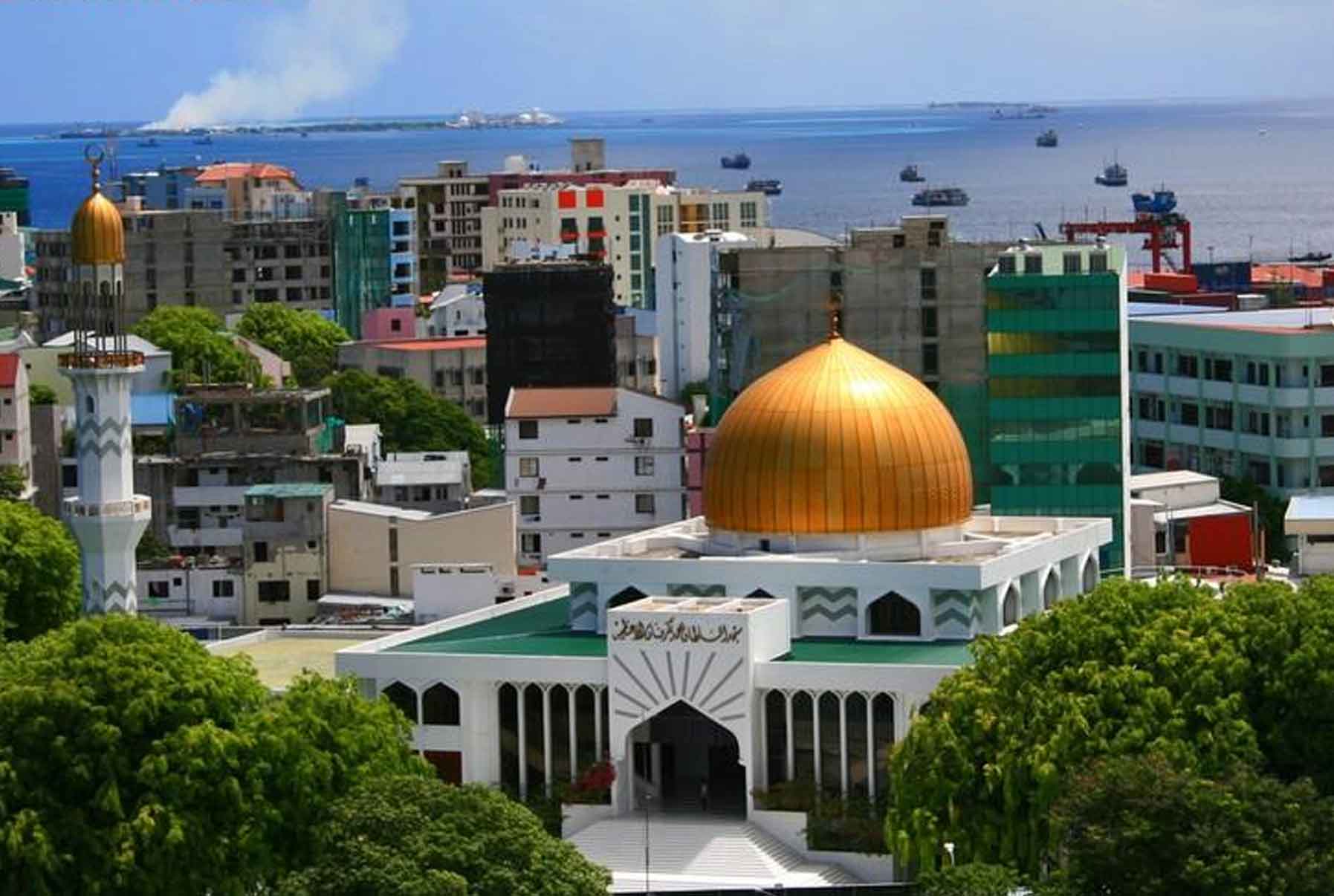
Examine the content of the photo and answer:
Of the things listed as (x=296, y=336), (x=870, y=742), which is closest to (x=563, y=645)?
(x=870, y=742)

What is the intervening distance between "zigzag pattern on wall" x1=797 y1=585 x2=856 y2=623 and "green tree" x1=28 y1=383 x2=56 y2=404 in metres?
44.9

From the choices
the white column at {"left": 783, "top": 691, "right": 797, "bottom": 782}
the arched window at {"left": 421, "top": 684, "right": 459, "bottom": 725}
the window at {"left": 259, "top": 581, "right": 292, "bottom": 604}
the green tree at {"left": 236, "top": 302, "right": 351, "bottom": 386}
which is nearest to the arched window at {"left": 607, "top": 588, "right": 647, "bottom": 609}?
the arched window at {"left": 421, "top": 684, "right": 459, "bottom": 725}

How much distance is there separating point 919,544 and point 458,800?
16.1 metres

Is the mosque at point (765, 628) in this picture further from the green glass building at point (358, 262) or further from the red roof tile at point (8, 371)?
the green glass building at point (358, 262)

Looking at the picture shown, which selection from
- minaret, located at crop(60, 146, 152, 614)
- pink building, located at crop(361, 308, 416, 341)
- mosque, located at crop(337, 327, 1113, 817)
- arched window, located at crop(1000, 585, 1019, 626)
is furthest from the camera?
pink building, located at crop(361, 308, 416, 341)

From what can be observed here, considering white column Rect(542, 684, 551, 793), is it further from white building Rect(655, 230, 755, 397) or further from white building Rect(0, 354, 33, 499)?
white building Rect(655, 230, 755, 397)

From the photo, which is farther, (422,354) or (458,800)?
(422,354)

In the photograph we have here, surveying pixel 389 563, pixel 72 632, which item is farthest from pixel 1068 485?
pixel 72 632

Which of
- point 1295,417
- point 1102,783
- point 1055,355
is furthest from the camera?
point 1295,417

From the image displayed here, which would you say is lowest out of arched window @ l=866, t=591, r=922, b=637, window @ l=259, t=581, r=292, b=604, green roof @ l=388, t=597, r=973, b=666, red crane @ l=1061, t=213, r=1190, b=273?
A: window @ l=259, t=581, r=292, b=604

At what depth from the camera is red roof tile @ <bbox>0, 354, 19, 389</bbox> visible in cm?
10150

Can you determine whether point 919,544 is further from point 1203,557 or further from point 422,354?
point 422,354

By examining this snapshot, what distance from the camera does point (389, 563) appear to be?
9012 cm

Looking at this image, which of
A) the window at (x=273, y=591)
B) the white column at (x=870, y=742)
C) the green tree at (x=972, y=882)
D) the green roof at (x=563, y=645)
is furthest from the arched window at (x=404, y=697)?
the window at (x=273, y=591)
